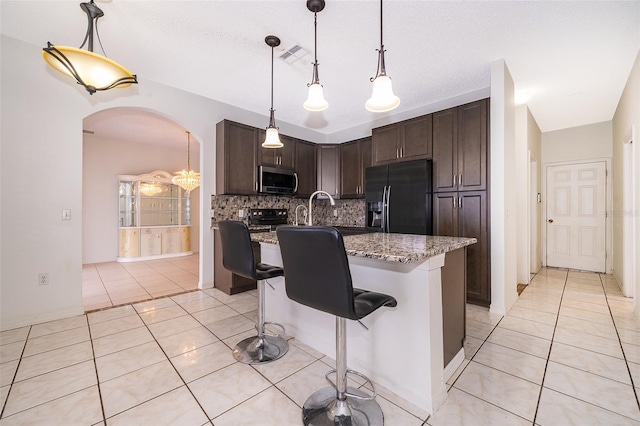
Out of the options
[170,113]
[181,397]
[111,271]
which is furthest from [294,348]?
[111,271]

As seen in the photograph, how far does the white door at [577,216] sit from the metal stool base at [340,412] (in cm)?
559

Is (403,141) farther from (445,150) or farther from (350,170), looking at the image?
(350,170)

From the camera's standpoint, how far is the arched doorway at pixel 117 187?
4531 mm

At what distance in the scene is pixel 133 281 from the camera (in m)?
4.29

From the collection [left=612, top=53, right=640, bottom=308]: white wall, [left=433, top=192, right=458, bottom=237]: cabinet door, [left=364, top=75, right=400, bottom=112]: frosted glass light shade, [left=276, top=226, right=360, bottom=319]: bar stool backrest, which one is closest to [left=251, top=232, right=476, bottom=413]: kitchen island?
[left=276, top=226, right=360, bottom=319]: bar stool backrest

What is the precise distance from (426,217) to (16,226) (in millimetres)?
4382

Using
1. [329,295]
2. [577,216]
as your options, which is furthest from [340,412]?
[577,216]

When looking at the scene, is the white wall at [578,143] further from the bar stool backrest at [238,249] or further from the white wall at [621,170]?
the bar stool backrest at [238,249]

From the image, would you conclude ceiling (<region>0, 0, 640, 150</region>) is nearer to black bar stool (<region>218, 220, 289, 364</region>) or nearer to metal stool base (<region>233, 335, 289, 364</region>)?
black bar stool (<region>218, 220, 289, 364</region>)

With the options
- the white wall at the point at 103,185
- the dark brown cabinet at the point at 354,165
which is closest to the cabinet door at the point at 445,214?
the dark brown cabinet at the point at 354,165

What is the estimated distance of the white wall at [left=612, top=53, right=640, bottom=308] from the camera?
110 inches

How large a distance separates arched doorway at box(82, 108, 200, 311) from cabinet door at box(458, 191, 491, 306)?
388cm

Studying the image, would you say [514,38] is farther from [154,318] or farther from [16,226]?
[16,226]

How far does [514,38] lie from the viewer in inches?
97.3
